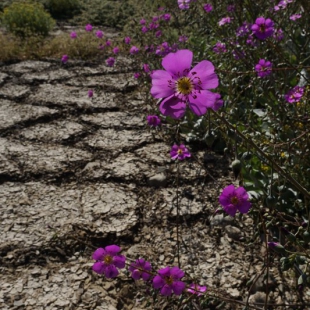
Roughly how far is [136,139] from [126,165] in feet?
1.22

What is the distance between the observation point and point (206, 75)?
927 millimetres

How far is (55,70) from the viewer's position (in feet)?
14.5

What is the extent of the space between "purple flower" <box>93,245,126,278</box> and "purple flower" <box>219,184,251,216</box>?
383 mm

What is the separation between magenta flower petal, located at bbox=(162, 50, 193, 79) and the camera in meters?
0.95

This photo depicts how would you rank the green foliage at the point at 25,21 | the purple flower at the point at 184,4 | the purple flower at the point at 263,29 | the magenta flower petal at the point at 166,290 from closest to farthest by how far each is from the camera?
the magenta flower petal at the point at 166,290 < the purple flower at the point at 263,29 < the purple flower at the point at 184,4 < the green foliage at the point at 25,21

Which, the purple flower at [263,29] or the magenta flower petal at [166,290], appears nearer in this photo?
the magenta flower petal at [166,290]

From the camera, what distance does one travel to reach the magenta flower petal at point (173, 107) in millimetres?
875

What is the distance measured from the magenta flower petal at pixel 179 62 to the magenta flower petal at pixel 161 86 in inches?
0.7

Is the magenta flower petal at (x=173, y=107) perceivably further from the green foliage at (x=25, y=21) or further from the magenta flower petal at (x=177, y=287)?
the green foliage at (x=25, y=21)

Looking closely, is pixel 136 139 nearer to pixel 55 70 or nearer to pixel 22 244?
pixel 22 244

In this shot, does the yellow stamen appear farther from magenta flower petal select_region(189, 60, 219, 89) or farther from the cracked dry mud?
magenta flower petal select_region(189, 60, 219, 89)

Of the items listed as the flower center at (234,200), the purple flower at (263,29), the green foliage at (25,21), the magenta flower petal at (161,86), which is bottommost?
the flower center at (234,200)

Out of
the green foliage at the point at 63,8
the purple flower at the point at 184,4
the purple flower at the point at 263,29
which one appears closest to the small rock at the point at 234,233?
the purple flower at the point at 263,29

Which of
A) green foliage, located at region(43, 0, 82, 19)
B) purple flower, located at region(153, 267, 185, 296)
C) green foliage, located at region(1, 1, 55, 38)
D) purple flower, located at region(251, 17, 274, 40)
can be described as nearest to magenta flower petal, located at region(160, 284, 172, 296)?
purple flower, located at region(153, 267, 185, 296)
